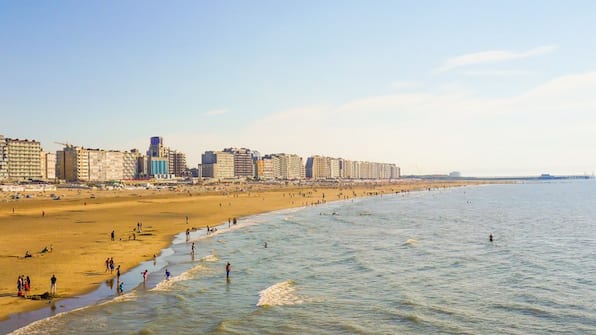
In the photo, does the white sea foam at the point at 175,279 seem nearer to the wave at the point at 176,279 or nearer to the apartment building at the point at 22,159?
the wave at the point at 176,279

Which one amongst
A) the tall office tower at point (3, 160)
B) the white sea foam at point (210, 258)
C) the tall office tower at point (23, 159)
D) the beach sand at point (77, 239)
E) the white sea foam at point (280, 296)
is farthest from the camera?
the tall office tower at point (23, 159)

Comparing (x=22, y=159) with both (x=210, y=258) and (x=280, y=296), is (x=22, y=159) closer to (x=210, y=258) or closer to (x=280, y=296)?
(x=210, y=258)

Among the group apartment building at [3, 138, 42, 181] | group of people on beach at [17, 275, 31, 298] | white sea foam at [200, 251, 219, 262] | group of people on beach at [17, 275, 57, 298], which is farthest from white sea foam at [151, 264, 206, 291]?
apartment building at [3, 138, 42, 181]

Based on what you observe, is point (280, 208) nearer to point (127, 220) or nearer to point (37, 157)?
point (127, 220)

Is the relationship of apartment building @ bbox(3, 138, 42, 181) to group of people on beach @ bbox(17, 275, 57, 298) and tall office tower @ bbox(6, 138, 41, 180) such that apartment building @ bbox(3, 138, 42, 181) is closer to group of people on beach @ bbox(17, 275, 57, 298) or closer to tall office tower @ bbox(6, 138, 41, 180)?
tall office tower @ bbox(6, 138, 41, 180)

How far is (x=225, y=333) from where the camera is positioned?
67.8ft

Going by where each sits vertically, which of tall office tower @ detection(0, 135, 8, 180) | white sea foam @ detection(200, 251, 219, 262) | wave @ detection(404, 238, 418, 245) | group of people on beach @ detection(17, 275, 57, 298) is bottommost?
wave @ detection(404, 238, 418, 245)

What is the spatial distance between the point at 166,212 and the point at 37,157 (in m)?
140

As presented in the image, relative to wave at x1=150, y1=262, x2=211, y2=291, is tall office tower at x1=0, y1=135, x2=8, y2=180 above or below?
above

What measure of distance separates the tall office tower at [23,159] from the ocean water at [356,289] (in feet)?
523

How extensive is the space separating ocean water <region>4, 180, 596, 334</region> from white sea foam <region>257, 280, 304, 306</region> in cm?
6

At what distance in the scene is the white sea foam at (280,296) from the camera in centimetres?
2527

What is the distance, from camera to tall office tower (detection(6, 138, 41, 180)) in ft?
589

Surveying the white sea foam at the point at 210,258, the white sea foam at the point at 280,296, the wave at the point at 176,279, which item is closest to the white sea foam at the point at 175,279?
the wave at the point at 176,279
